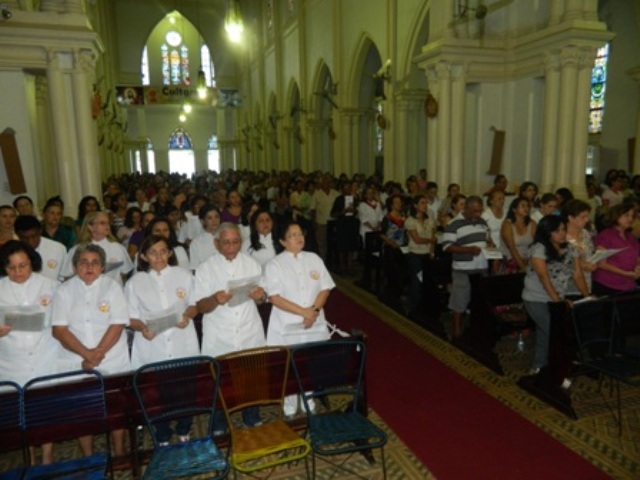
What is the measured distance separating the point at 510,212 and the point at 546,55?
4660 millimetres

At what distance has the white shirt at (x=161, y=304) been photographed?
376 cm

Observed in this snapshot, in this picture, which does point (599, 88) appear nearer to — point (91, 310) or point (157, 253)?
point (157, 253)

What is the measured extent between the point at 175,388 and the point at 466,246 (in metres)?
3.77

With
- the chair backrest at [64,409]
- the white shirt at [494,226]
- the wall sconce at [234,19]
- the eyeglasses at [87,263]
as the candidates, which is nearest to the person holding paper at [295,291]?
the eyeglasses at [87,263]

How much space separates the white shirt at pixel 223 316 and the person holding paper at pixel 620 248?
3.58 m

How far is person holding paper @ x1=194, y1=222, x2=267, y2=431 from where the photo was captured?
393 cm

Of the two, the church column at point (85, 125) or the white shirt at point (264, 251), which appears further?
the church column at point (85, 125)

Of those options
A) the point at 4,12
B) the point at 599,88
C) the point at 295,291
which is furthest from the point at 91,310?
the point at 599,88

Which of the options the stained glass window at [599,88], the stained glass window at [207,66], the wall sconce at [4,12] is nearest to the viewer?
the wall sconce at [4,12]

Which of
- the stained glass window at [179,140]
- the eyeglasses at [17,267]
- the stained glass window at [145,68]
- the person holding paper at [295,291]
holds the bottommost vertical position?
the person holding paper at [295,291]

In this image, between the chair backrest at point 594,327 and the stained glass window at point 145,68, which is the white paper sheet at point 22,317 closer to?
the chair backrest at point 594,327

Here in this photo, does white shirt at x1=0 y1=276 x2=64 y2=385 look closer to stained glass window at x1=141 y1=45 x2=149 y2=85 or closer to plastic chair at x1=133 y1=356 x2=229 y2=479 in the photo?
plastic chair at x1=133 y1=356 x2=229 y2=479

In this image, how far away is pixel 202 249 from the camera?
19.4ft

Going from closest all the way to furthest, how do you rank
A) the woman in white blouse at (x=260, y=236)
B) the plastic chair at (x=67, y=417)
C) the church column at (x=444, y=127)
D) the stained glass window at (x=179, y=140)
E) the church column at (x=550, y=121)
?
the plastic chair at (x=67, y=417)
the woman in white blouse at (x=260, y=236)
the church column at (x=550, y=121)
the church column at (x=444, y=127)
the stained glass window at (x=179, y=140)
